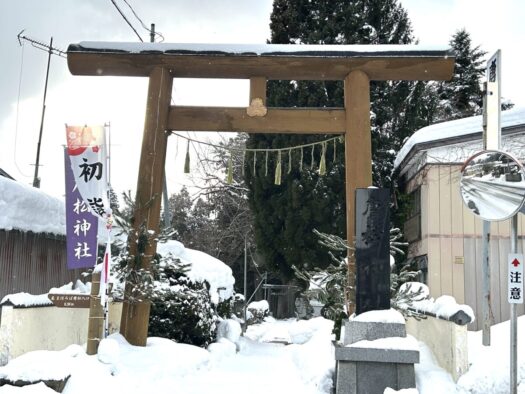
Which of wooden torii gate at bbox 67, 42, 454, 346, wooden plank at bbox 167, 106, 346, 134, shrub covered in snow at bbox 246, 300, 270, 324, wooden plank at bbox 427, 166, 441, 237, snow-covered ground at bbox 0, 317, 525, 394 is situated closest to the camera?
snow-covered ground at bbox 0, 317, 525, 394

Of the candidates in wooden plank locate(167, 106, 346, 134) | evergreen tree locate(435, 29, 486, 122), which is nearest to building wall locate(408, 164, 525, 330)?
wooden plank locate(167, 106, 346, 134)

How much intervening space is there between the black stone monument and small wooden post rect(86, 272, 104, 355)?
12.7 ft

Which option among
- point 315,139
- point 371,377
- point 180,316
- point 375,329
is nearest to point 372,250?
point 375,329

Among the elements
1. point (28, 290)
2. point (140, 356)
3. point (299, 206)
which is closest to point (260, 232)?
point (299, 206)

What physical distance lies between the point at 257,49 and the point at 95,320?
18.0 feet

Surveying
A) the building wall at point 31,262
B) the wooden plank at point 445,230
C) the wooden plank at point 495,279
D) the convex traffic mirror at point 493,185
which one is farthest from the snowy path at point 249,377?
the wooden plank at point 495,279

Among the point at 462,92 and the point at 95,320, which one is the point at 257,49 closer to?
the point at 95,320

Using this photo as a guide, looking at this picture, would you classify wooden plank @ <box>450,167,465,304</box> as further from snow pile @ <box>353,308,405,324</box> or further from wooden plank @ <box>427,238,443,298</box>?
snow pile @ <box>353,308,405,324</box>

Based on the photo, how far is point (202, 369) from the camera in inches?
390

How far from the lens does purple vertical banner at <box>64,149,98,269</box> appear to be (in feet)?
30.0

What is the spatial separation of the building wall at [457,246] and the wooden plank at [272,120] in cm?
485

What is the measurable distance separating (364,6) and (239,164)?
1065 centimetres

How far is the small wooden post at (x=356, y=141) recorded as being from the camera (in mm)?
10039

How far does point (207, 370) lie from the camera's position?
33.1 feet
